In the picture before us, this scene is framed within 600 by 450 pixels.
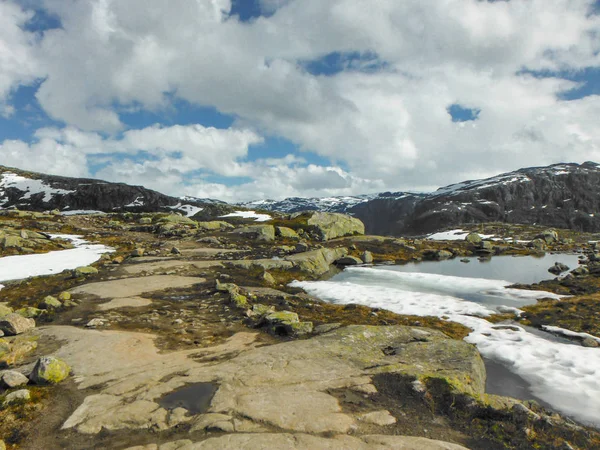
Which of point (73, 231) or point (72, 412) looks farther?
point (73, 231)

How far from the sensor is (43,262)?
1300 inches

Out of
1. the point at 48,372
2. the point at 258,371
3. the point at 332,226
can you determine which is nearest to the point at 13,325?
the point at 48,372

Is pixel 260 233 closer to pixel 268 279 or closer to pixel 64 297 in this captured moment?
pixel 268 279

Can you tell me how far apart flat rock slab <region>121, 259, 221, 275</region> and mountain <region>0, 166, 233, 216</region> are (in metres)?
Answer: 115

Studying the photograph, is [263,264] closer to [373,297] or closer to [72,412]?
[373,297]

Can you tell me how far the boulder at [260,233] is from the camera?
195 ft

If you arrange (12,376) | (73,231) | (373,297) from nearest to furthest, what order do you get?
(12,376) → (373,297) → (73,231)

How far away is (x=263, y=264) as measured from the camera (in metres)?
35.2

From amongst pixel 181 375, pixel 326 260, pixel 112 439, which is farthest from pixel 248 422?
pixel 326 260

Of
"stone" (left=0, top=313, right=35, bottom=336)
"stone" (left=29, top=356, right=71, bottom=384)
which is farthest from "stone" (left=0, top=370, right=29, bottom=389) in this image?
"stone" (left=0, top=313, right=35, bottom=336)

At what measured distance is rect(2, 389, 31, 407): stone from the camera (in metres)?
9.10

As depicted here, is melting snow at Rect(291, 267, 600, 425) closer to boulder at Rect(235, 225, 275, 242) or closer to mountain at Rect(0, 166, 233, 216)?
boulder at Rect(235, 225, 275, 242)

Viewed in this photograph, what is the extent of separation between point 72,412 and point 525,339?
2045cm

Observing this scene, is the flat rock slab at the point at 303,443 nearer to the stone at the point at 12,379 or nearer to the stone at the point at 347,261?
the stone at the point at 12,379
